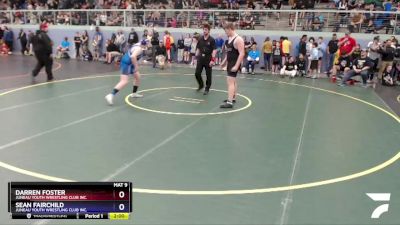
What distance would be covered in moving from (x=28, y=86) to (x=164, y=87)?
390 cm

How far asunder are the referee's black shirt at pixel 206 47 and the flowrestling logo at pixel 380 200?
6947mm

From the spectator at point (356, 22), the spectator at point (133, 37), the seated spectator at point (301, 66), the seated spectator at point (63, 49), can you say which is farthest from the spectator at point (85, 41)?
the spectator at point (356, 22)

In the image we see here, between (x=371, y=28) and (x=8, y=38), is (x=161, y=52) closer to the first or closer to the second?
(x=371, y=28)

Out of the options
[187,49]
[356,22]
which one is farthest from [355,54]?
Result: [187,49]

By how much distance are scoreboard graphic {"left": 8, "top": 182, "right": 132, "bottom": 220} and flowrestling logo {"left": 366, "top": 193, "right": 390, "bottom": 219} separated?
2734 millimetres

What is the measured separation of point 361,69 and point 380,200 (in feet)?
31.6

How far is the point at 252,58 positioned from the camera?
54.9 feet

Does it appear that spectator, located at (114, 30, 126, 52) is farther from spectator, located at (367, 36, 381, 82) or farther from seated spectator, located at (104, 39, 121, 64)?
spectator, located at (367, 36, 381, 82)

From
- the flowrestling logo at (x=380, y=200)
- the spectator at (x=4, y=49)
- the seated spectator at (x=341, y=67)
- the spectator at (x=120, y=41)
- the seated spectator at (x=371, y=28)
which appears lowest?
the flowrestling logo at (x=380, y=200)

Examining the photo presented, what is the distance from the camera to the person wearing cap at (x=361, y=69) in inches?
533

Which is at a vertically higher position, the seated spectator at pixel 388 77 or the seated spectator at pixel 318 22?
the seated spectator at pixel 318 22

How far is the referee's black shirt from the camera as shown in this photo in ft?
36.1

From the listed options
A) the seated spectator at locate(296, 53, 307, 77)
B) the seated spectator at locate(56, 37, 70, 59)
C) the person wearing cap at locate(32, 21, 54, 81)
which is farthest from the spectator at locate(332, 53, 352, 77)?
the seated spectator at locate(56, 37, 70, 59)

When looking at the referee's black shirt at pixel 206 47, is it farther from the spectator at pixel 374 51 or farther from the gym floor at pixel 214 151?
the spectator at pixel 374 51
